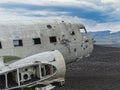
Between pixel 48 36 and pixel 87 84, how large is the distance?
853 centimetres

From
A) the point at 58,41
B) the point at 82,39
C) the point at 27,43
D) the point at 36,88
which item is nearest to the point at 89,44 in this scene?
the point at 82,39

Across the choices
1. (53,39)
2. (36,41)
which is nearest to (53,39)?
(53,39)

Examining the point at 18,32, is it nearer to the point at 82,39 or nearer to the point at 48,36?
the point at 48,36

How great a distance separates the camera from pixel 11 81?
22812mm

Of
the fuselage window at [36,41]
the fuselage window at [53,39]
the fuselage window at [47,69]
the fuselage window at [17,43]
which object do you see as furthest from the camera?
the fuselage window at [53,39]

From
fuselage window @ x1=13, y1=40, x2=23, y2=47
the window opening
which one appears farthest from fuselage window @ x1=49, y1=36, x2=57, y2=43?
fuselage window @ x1=13, y1=40, x2=23, y2=47

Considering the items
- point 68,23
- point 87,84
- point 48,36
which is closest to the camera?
point 48,36

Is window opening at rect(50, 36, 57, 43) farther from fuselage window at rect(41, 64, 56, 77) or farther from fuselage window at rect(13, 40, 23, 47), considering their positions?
fuselage window at rect(41, 64, 56, 77)

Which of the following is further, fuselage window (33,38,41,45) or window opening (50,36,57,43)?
window opening (50,36,57,43)

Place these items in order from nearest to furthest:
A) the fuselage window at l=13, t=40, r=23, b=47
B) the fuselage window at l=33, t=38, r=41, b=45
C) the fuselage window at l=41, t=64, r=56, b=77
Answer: the fuselage window at l=41, t=64, r=56, b=77, the fuselage window at l=13, t=40, r=23, b=47, the fuselage window at l=33, t=38, r=41, b=45

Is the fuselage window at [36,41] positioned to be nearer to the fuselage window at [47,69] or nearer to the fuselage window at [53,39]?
the fuselage window at [53,39]

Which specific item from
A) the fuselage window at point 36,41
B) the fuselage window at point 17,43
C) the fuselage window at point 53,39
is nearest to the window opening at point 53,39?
the fuselage window at point 53,39

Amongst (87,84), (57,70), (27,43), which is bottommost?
(87,84)

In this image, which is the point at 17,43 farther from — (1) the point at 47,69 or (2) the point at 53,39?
(1) the point at 47,69
